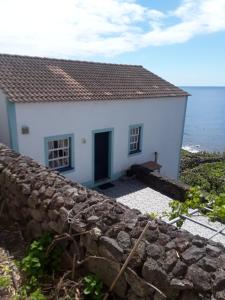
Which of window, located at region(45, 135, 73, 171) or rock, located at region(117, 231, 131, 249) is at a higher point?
rock, located at region(117, 231, 131, 249)

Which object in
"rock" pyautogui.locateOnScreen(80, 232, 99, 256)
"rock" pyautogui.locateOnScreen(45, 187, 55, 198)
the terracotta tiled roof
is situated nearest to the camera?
"rock" pyautogui.locateOnScreen(80, 232, 99, 256)

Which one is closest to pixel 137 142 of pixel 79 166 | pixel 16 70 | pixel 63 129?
pixel 79 166

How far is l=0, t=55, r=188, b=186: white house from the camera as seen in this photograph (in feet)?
33.0

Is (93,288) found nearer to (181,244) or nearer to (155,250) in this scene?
(155,250)

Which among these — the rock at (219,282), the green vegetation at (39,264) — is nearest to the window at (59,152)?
the green vegetation at (39,264)

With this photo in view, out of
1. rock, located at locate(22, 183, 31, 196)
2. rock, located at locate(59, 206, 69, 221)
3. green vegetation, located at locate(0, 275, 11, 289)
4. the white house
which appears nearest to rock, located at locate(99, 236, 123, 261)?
rock, located at locate(59, 206, 69, 221)

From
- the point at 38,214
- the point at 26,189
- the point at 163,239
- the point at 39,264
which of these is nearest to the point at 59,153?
the point at 26,189

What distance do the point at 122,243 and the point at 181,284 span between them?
0.90 metres

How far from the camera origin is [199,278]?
2820 millimetres

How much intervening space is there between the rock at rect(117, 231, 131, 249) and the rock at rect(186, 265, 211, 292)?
2.69 feet

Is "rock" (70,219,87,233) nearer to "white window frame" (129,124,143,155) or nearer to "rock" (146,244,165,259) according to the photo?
"rock" (146,244,165,259)

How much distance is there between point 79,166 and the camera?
12.0 metres

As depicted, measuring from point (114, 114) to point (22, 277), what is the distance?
953 centimetres

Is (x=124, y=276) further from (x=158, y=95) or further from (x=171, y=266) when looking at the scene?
(x=158, y=95)
